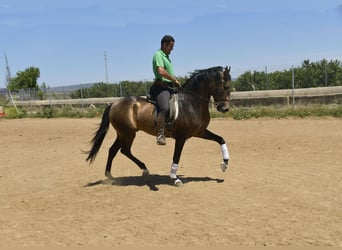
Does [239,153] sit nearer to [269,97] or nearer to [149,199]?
[149,199]

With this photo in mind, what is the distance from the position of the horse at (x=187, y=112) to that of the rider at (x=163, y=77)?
0.24m

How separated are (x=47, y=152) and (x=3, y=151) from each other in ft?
5.70

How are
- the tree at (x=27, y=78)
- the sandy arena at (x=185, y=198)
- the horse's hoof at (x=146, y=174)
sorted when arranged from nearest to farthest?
the sandy arena at (x=185, y=198) < the horse's hoof at (x=146, y=174) < the tree at (x=27, y=78)

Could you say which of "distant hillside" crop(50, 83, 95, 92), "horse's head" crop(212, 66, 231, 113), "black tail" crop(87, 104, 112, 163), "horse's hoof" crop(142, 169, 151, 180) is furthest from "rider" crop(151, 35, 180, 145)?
"distant hillside" crop(50, 83, 95, 92)

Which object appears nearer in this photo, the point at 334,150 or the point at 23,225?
the point at 23,225

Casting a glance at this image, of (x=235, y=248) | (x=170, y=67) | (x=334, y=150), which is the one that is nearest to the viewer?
(x=235, y=248)

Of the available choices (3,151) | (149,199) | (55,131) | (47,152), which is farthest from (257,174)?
(55,131)

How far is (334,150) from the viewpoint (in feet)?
34.0

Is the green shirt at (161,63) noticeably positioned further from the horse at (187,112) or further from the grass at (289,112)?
the grass at (289,112)

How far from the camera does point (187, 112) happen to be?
7625 mm

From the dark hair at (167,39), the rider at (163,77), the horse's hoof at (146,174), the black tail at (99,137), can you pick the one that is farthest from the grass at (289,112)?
the dark hair at (167,39)

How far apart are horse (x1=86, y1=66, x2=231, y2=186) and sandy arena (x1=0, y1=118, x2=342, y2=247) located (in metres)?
0.80

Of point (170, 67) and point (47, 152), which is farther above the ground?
point (170, 67)

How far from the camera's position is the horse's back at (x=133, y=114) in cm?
789
